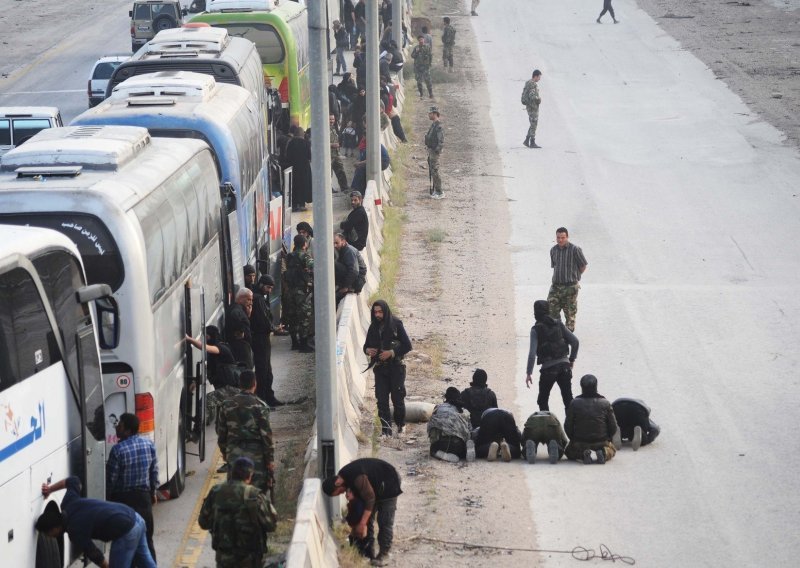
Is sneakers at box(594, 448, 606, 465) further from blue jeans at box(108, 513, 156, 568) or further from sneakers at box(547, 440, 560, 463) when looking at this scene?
blue jeans at box(108, 513, 156, 568)

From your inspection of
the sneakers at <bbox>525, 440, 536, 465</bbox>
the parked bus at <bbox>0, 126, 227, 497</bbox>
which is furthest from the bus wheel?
the sneakers at <bbox>525, 440, 536, 465</bbox>

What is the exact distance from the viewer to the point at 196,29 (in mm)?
25266

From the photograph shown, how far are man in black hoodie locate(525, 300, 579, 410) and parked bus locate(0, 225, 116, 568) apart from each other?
6022 millimetres

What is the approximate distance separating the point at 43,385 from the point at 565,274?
31.4 feet

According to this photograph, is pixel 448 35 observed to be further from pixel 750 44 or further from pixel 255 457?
pixel 255 457

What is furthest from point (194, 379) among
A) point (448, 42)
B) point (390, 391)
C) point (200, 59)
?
point (448, 42)

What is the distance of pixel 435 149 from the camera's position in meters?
28.3

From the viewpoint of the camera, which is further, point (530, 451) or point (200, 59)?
point (200, 59)

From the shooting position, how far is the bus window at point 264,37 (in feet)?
98.0

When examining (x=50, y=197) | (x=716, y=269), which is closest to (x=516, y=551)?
(x=50, y=197)

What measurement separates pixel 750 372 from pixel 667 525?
535 cm

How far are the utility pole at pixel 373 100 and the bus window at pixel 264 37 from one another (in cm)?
432

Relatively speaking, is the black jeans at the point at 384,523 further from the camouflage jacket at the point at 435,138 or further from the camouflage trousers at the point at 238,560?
the camouflage jacket at the point at 435,138

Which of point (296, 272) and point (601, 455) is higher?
point (296, 272)
